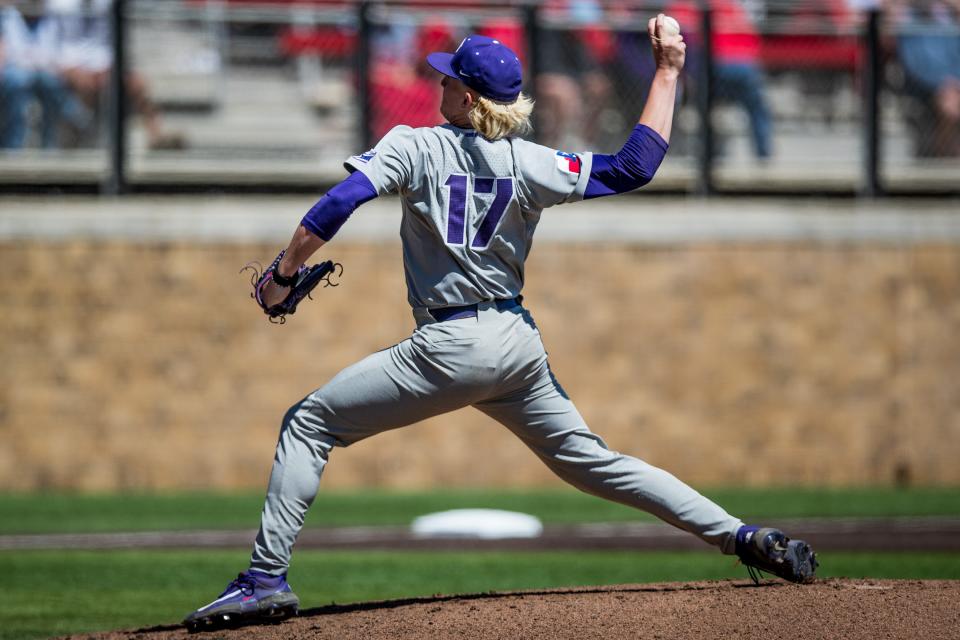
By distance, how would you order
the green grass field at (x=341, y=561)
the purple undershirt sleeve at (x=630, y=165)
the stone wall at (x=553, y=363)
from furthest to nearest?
the stone wall at (x=553, y=363) < the green grass field at (x=341, y=561) < the purple undershirt sleeve at (x=630, y=165)

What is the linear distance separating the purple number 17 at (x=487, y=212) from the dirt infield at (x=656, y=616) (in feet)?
4.84

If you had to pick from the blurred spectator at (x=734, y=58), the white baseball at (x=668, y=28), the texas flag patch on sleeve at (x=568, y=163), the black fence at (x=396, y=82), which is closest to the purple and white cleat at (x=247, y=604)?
the texas flag patch on sleeve at (x=568, y=163)

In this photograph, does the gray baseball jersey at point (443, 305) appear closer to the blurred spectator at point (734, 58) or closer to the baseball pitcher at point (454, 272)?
the baseball pitcher at point (454, 272)

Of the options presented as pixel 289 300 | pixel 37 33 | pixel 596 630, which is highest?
pixel 37 33

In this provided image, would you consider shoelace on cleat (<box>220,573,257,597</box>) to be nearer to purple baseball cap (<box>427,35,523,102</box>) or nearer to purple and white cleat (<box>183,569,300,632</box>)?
purple and white cleat (<box>183,569,300,632</box>)

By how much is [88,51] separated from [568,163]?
934cm

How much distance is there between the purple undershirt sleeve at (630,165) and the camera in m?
5.34

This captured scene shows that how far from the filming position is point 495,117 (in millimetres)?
5230

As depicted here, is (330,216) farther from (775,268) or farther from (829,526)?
(775,268)

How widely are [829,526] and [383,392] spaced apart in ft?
21.7

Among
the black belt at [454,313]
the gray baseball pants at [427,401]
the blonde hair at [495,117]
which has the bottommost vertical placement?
the gray baseball pants at [427,401]

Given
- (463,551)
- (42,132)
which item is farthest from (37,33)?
(463,551)

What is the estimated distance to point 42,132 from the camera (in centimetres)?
1341

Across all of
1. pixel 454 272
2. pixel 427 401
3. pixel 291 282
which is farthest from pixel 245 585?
pixel 454 272
